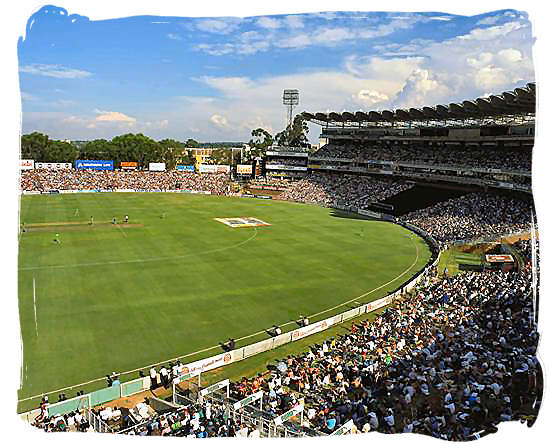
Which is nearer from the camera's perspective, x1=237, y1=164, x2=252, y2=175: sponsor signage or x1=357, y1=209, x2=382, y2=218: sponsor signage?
x1=357, y1=209, x2=382, y2=218: sponsor signage

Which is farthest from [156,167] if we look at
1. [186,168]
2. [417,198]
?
[417,198]

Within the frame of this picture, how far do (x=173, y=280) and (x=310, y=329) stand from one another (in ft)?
33.0

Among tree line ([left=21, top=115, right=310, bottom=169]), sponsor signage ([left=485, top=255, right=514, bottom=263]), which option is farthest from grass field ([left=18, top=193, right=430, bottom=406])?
tree line ([left=21, top=115, right=310, bottom=169])

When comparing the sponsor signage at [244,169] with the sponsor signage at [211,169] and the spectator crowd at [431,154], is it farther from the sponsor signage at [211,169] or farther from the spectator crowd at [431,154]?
the spectator crowd at [431,154]

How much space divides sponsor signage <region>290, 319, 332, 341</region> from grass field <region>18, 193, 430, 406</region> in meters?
1.03

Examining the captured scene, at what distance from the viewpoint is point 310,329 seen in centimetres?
1902

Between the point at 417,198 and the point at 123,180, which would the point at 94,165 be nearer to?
the point at 123,180

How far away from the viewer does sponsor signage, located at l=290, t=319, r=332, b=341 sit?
1850 cm

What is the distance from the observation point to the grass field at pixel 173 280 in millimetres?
16891

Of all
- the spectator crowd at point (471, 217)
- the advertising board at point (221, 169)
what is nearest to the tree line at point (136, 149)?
the advertising board at point (221, 169)

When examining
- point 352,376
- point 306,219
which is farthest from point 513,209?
point 352,376

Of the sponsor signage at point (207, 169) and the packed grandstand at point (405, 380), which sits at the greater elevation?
the sponsor signage at point (207, 169)

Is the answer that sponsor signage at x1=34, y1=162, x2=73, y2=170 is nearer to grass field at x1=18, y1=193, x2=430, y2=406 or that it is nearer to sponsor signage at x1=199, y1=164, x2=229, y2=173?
sponsor signage at x1=199, y1=164, x2=229, y2=173

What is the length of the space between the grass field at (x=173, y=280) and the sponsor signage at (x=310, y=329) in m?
1.03
